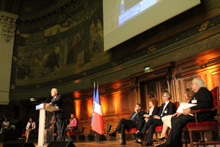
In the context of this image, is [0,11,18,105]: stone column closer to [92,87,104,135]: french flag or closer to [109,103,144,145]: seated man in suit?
[92,87,104,135]: french flag

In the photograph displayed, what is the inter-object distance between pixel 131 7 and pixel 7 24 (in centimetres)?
980

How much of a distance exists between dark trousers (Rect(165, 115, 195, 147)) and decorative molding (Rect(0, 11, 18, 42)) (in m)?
13.4

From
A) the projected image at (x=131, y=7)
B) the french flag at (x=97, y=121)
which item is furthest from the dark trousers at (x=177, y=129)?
the projected image at (x=131, y=7)

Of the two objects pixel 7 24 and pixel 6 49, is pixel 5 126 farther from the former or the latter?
pixel 7 24

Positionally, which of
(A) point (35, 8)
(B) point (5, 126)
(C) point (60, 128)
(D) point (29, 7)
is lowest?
(B) point (5, 126)

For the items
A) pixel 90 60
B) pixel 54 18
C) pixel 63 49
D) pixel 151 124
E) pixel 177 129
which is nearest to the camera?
pixel 177 129

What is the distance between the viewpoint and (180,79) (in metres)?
6.86

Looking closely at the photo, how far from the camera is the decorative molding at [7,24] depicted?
14.3m

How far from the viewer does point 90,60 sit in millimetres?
11117

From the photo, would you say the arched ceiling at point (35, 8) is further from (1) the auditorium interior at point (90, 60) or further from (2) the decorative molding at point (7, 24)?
(2) the decorative molding at point (7, 24)

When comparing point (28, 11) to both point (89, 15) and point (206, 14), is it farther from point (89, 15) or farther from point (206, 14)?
point (206, 14)

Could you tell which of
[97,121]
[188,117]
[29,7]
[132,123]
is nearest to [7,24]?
[29,7]

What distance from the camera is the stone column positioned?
13453 millimetres

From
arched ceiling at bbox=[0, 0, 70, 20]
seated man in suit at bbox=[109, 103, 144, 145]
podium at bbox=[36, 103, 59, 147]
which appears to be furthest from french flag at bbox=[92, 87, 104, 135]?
arched ceiling at bbox=[0, 0, 70, 20]
